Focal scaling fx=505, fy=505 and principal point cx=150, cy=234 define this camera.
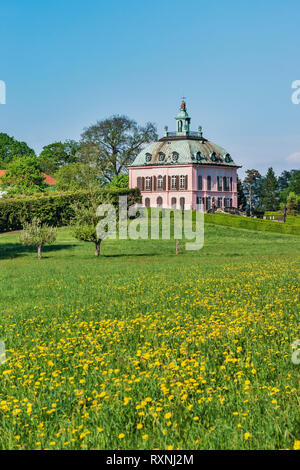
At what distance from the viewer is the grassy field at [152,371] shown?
544 centimetres

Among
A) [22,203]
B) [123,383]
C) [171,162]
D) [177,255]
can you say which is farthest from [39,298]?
[171,162]

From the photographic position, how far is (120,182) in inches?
3524

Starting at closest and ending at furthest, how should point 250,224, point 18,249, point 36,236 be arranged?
point 36,236
point 18,249
point 250,224

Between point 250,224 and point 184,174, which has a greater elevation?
point 184,174

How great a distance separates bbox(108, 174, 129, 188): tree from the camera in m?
89.2

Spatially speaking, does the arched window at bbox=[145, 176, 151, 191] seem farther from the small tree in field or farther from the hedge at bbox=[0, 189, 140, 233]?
the small tree in field

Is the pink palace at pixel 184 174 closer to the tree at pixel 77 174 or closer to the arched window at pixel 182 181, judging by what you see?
the arched window at pixel 182 181

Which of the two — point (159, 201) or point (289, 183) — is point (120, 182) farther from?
point (289, 183)

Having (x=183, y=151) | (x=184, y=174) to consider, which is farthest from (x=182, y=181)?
(x=183, y=151)

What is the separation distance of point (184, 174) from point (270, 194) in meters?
71.3

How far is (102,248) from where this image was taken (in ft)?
152

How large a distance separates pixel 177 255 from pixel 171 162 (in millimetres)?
48083

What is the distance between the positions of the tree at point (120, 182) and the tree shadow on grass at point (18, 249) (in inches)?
1645

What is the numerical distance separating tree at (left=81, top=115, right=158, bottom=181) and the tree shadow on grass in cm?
4675
